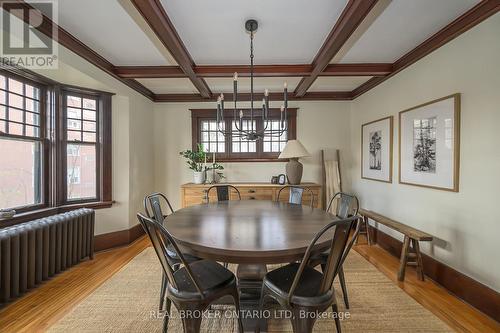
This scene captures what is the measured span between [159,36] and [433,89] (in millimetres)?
2909

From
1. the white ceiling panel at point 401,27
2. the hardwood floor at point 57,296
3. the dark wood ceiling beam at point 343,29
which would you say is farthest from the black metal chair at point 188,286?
the white ceiling panel at point 401,27

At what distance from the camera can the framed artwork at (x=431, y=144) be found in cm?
232

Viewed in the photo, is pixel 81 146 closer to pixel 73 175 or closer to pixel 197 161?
pixel 73 175

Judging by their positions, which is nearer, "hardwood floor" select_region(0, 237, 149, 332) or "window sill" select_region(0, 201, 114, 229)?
"hardwood floor" select_region(0, 237, 149, 332)

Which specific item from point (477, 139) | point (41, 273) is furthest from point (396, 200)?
point (41, 273)

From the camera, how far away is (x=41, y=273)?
243 centimetres

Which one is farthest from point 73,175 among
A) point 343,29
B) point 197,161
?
point 343,29

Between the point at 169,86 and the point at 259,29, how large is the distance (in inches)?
87.7

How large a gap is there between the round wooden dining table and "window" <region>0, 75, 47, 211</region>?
1.95m

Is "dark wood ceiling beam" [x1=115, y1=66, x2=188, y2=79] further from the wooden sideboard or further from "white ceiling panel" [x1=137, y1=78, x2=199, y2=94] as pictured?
the wooden sideboard

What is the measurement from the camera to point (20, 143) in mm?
2680

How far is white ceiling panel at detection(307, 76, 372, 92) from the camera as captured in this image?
12.0ft

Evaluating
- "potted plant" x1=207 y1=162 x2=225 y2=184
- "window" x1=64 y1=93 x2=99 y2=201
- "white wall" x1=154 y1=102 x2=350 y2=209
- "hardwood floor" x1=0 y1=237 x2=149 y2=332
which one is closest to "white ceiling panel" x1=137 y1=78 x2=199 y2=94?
"white wall" x1=154 y1=102 x2=350 y2=209

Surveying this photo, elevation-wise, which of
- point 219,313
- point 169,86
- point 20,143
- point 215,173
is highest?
point 169,86
